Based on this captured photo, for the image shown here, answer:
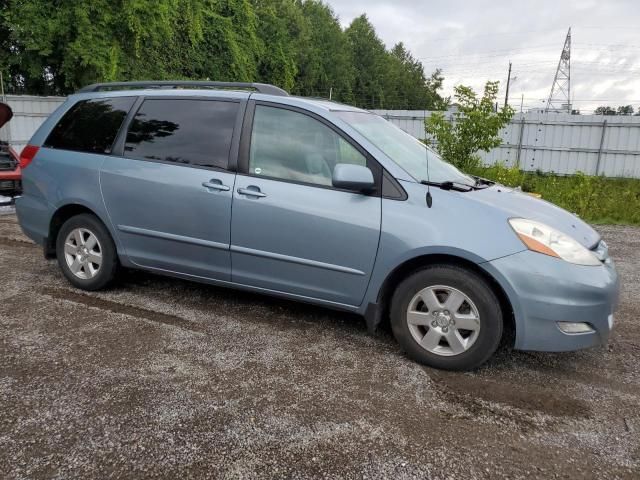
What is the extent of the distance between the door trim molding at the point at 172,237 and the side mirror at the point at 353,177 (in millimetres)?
1055

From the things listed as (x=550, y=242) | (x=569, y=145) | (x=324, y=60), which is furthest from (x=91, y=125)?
(x=324, y=60)

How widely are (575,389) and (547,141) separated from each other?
61.8 feet

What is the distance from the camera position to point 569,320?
3.03 metres

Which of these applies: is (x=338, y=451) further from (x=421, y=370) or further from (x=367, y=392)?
(x=421, y=370)

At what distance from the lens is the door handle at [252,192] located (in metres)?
3.65

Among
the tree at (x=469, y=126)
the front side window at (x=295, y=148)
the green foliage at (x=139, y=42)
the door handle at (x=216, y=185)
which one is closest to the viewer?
the front side window at (x=295, y=148)

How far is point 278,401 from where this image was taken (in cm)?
288

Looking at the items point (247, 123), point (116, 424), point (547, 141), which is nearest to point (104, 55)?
point (247, 123)

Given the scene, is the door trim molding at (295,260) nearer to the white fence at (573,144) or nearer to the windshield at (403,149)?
the windshield at (403,149)

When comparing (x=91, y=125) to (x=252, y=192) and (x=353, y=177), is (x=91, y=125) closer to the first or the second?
(x=252, y=192)

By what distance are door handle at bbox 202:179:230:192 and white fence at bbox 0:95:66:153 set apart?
1134 cm

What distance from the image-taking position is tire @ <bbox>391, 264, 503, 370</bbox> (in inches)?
123

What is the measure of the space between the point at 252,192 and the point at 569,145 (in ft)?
63.5

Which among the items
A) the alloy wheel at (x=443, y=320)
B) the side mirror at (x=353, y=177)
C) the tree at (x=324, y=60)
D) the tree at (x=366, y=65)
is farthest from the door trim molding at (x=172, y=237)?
the tree at (x=366, y=65)
